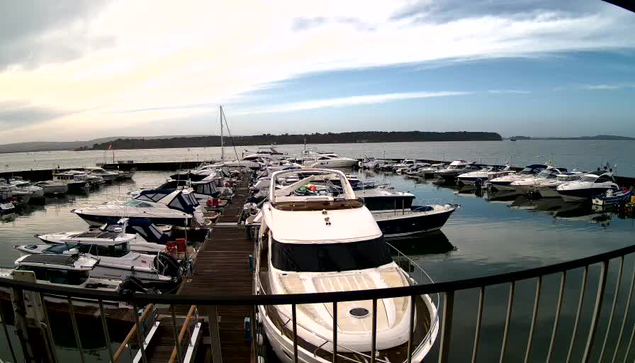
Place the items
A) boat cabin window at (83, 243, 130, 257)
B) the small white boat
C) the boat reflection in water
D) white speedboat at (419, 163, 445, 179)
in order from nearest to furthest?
boat cabin window at (83, 243, 130, 257)
the boat reflection in water
the small white boat
white speedboat at (419, 163, 445, 179)

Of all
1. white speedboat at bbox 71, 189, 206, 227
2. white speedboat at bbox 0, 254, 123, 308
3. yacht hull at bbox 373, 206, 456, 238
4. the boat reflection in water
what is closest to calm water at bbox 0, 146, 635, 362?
the boat reflection in water

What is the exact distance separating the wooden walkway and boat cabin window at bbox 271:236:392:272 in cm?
125

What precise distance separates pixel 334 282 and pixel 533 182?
110 feet

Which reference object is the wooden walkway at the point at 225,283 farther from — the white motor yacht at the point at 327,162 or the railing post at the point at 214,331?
the white motor yacht at the point at 327,162

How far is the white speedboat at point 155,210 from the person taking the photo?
19438 millimetres

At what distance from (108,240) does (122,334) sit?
3.39 meters

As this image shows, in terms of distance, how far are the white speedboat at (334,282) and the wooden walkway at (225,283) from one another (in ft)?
3.32

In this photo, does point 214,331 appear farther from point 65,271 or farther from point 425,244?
point 425,244

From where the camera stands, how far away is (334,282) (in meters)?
6.88

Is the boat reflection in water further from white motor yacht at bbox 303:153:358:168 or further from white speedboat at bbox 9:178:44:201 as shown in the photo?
white speedboat at bbox 9:178:44:201

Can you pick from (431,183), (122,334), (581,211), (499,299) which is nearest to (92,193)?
(122,334)

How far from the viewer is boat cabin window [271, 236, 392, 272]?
7324 millimetres

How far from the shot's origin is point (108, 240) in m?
11.9

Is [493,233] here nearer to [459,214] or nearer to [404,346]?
[459,214]
